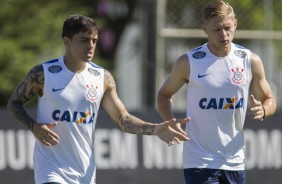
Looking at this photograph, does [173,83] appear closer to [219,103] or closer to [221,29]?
[219,103]

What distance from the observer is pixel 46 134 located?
8.15 m

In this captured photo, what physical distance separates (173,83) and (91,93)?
74cm

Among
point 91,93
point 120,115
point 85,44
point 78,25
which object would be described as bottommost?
point 120,115

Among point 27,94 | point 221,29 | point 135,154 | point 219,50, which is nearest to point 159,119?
point 135,154

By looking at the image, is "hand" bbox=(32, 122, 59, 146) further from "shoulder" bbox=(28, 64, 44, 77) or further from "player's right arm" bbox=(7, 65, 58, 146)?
"shoulder" bbox=(28, 64, 44, 77)

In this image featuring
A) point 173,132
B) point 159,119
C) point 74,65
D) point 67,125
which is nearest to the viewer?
point 173,132

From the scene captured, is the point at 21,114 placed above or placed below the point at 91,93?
below

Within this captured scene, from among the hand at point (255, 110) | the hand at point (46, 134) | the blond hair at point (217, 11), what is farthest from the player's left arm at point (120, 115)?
the blond hair at point (217, 11)

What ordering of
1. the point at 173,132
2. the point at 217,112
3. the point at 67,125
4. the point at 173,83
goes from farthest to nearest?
the point at 173,83, the point at 217,112, the point at 67,125, the point at 173,132

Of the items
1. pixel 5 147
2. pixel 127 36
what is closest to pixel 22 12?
pixel 127 36

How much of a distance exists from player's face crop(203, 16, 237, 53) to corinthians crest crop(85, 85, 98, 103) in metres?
1.08

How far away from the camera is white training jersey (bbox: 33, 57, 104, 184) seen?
8.37 meters

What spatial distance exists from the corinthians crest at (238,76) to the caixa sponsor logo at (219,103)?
0.50 ft

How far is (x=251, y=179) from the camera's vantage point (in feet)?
44.1
